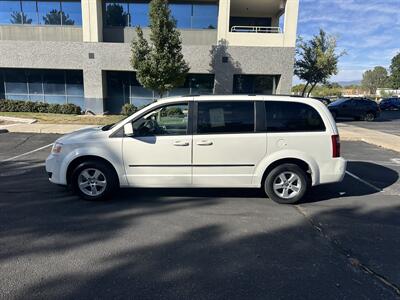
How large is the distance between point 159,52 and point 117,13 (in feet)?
22.6

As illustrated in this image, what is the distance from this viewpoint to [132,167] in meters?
5.09

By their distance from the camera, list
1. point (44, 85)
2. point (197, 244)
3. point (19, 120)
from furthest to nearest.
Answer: point (44, 85) → point (19, 120) → point (197, 244)

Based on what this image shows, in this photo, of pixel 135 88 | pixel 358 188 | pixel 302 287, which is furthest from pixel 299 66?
pixel 302 287

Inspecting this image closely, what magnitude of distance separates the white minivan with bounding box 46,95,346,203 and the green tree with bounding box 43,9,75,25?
61.9 feet

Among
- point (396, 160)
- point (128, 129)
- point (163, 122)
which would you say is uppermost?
point (163, 122)

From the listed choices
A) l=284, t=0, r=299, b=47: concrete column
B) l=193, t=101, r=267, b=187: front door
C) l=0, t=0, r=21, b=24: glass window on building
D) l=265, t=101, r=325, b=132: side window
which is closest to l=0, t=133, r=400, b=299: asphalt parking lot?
l=193, t=101, r=267, b=187: front door

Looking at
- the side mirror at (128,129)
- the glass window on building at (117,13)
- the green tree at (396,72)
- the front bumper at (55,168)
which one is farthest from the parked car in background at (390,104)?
the green tree at (396,72)

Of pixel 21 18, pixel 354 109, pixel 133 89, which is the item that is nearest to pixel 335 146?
pixel 133 89

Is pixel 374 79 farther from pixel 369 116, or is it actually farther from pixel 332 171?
pixel 332 171

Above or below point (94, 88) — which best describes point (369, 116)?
below

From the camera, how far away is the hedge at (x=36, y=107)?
1967cm

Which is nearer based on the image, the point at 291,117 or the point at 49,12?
the point at 291,117

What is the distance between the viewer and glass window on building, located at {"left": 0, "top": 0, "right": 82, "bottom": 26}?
20.5m

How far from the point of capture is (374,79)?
121312mm
